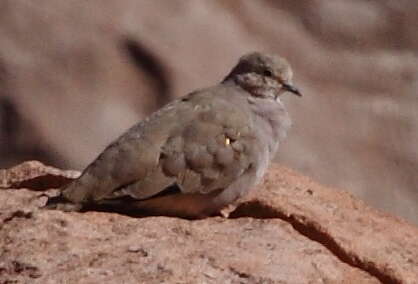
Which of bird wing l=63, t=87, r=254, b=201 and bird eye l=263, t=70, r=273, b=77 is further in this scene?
bird eye l=263, t=70, r=273, b=77

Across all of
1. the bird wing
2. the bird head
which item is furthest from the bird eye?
the bird wing

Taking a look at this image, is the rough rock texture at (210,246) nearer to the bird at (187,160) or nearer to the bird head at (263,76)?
the bird at (187,160)

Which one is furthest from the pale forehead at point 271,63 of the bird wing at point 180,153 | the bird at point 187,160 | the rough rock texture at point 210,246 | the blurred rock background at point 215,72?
the blurred rock background at point 215,72

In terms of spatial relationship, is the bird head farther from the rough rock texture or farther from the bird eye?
the rough rock texture

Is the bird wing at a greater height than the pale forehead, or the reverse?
the pale forehead

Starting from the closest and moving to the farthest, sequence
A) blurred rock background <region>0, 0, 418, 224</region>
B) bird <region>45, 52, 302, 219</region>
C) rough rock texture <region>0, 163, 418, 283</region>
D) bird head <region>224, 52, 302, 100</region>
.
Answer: rough rock texture <region>0, 163, 418, 283</region> < bird <region>45, 52, 302, 219</region> < bird head <region>224, 52, 302, 100</region> < blurred rock background <region>0, 0, 418, 224</region>

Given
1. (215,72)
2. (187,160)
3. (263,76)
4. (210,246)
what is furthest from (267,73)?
(215,72)

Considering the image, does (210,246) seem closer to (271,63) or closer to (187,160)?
(187,160)
